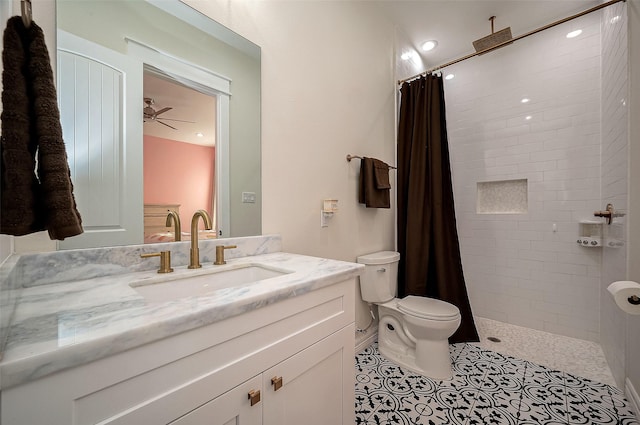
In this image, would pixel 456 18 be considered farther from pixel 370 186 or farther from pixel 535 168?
pixel 370 186

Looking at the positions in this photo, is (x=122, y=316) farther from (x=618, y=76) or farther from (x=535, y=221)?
(x=535, y=221)

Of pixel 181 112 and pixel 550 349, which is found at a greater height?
pixel 181 112

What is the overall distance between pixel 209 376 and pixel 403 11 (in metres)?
2.81

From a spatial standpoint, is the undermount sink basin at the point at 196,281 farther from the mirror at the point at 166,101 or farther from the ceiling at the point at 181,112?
the ceiling at the point at 181,112

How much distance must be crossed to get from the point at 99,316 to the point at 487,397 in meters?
1.90

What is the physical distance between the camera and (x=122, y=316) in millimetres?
562

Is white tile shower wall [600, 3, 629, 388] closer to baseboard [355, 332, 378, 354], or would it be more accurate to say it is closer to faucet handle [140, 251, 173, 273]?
baseboard [355, 332, 378, 354]

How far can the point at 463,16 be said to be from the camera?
224cm

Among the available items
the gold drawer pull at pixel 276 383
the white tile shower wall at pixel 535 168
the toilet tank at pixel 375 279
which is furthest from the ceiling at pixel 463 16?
the gold drawer pull at pixel 276 383

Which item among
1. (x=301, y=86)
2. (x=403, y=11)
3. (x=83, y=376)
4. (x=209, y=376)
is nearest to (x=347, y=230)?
(x=301, y=86)

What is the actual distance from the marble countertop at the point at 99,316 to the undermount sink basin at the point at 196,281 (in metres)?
0.05

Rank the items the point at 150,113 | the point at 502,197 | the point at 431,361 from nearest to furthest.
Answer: the point at 150,113
the point at 431,361
the point at 502,197

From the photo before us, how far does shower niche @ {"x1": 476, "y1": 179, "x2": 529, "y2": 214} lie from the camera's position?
7.98 feet

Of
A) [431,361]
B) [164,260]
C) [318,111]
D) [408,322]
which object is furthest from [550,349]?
[164,260]
